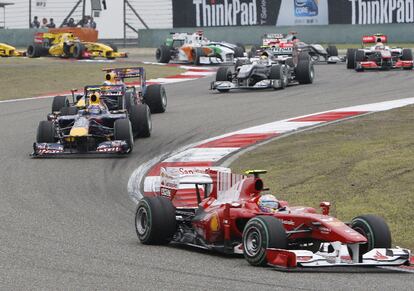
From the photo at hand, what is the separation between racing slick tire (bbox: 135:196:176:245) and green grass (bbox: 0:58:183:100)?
21.5m

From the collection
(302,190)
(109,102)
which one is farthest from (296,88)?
(302,190)

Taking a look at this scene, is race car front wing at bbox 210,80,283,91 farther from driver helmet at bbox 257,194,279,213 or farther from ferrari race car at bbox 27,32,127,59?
driver helmet at bbox 257,194,279,213

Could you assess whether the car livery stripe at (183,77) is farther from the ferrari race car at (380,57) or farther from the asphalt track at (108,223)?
the ferrari race car at (380,57)

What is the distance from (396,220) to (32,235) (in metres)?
4.21

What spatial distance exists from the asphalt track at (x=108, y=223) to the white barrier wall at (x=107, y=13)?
1099 inches

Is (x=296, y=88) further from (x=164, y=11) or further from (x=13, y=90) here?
(x=164, y=11)

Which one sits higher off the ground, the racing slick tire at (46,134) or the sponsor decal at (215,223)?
the racing slick tire at (46,134)

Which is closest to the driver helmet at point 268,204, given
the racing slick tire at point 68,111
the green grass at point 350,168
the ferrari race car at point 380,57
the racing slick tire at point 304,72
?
the green grass at point 350,168

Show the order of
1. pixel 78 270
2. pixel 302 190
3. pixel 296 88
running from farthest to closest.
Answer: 1. pixel 296 88
2. pixel 302 190
3. pixel 78 270

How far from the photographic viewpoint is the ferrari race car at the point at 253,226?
10.3m

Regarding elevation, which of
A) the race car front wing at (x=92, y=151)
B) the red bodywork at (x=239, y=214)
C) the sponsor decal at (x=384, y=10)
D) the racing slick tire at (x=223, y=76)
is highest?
the sponsor decal at (x=384, y=10)

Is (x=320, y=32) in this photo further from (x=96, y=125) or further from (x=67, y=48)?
(x=96, y=125)

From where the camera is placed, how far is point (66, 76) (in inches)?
1505

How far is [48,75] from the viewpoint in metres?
38.6
